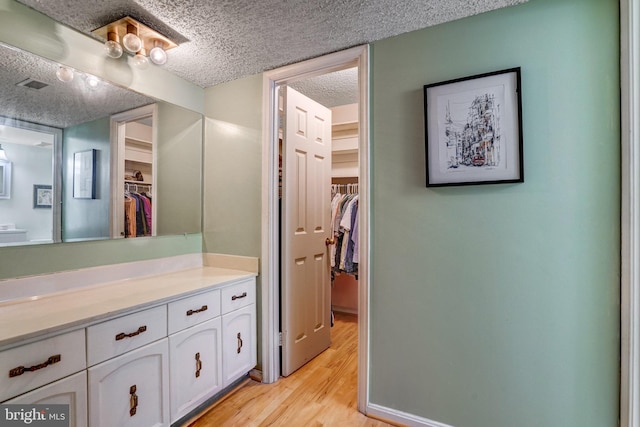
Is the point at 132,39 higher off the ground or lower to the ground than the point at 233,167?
higher

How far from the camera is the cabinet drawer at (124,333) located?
1260mm

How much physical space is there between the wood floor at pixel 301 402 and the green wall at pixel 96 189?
1.24 m

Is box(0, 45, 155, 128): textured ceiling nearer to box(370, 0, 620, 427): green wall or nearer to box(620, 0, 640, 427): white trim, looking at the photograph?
box(370, 0, 620, 427): green wall

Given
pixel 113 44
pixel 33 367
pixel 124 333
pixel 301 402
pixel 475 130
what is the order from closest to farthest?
1. pixel 33 367
2. pixel 124 333
3. pixel 475 130
4. pixel 113 44
5. pixel 301 402

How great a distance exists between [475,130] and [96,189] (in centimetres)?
206

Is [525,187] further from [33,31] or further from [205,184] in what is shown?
[33,31]

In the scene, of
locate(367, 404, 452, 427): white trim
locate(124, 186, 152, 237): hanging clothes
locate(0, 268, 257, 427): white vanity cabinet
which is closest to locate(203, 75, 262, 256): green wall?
locate(0, 268, 257, 427): white vanity cabinet

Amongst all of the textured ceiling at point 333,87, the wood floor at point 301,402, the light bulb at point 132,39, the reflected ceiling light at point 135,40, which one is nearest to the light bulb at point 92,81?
the reflected ceiling light at point 135,40

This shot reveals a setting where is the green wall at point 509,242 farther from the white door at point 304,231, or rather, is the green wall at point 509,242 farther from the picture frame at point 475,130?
the white door at point 304,231

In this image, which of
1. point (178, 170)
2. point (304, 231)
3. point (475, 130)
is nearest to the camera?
point (475, 130)

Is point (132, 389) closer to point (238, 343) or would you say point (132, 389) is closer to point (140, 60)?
point (238, 343)

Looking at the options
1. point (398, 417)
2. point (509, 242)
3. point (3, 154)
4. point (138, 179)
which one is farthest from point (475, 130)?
point (3, 154)

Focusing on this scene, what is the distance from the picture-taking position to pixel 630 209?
3.94 ft

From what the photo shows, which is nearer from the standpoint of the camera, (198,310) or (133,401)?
(133,401)
